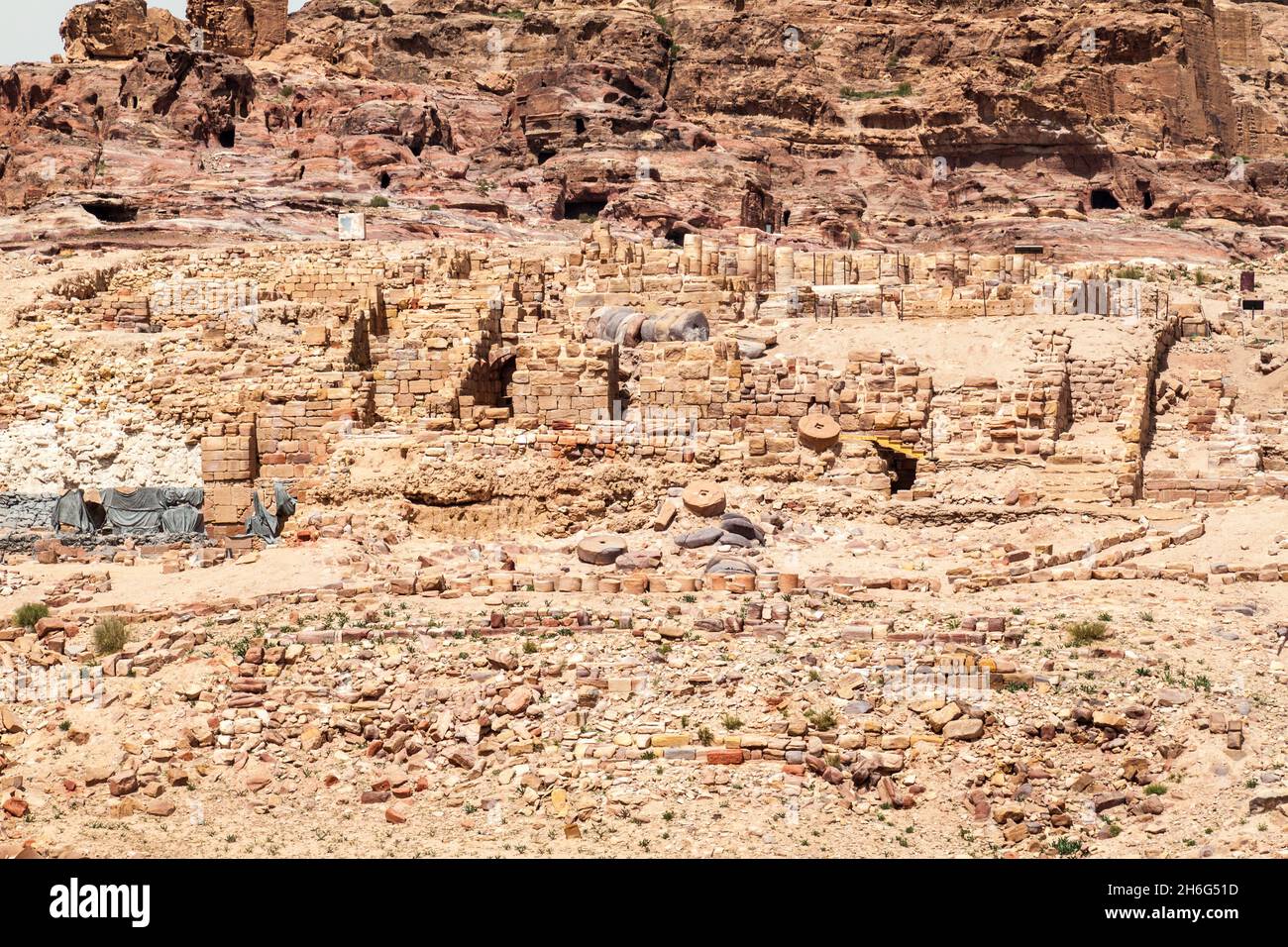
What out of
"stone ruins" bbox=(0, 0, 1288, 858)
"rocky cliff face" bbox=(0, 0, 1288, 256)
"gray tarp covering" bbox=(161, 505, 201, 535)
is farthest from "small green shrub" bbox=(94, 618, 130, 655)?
"rocky cliff face" bbox=(0, 0, 1288, 256)

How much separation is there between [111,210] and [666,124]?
661 inches

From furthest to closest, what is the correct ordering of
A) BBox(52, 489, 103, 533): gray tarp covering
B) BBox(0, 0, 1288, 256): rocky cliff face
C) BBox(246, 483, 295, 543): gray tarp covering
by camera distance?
BBox(0, 0, 1288, 256): rocky cliff face, BBox(52, 489, 103, 533): gray tarp covering, BBox(246, 483, 295, 543): gray tarp covering

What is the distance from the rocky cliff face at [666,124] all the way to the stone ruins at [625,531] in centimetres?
82

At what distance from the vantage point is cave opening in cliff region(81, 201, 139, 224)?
161 ft

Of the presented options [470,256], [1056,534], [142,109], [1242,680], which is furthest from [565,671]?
[142,109]

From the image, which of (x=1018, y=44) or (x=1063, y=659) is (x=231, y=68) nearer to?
(x=1018, y=44)

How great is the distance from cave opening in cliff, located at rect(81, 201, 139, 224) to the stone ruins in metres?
0.13

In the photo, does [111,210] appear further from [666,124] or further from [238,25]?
[238,25]

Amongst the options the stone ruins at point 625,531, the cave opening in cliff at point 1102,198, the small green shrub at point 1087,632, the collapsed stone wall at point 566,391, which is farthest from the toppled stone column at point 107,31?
the small green shrub at point 1087,632

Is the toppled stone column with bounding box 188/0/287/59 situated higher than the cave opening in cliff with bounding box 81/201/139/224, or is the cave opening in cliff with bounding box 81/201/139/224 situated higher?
the toppled stone column with bounding box 188/0/287/59

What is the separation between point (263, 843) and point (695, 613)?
16.8 feet

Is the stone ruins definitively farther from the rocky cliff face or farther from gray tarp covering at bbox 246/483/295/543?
the rocky cliff face

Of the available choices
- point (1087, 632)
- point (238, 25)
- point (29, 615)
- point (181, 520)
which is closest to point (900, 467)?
point (1087, 632)

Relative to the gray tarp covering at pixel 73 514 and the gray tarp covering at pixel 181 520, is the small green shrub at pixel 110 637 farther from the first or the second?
the gray tarp covering at pixel 73 514
